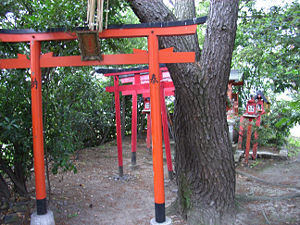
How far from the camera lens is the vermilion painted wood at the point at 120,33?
3.18 metres

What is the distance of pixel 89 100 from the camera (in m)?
7.00

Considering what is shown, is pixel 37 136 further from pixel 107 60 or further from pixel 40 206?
pixel 107 60

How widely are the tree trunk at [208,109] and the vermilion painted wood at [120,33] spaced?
361 millimetres

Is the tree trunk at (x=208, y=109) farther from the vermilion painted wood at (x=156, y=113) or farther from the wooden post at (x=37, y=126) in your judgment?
the wooden post at (x=37, y=126)

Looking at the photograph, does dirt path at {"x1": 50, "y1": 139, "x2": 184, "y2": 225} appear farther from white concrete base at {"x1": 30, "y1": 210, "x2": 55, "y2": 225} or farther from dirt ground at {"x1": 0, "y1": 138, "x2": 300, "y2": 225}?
white concrete base at {"x1": 30, "y1": 210, "x2": 55, "y2": 225}

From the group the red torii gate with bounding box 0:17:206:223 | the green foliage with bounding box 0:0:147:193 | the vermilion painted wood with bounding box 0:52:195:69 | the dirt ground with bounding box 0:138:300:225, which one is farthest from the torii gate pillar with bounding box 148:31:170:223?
the green foliage with bounding box 0:0:147:193

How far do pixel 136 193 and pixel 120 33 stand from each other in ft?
11.4

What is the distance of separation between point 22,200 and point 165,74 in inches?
178

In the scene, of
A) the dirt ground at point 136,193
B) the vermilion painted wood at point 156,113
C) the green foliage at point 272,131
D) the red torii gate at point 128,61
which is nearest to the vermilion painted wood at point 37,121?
the red torii gate at point 128,61

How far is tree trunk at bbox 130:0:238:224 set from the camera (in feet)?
11.4

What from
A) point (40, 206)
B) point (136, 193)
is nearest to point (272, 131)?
point (136, 193)

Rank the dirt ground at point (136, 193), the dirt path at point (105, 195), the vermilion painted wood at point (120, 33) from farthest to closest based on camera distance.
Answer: the dirt path at point (105, 195) → the dirt ground at point (136, 193) → the vermilion painted wood at point (120, 33)

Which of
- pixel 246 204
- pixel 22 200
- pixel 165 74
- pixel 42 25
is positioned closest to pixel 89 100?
pixel 165 74

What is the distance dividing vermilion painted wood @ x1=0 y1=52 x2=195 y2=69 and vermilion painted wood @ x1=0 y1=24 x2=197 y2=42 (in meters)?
0.23
